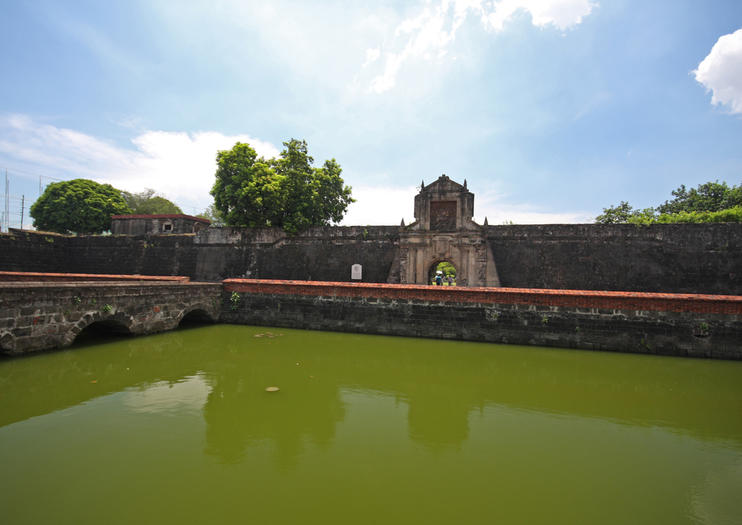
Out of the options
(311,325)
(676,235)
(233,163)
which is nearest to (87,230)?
(233,163)

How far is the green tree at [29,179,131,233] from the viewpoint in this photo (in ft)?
69.5

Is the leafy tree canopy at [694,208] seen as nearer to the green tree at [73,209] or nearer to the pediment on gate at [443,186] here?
the pediment on gate at [443,186]

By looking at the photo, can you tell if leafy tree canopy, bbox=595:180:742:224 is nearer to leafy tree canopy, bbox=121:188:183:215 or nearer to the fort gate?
the fort gate

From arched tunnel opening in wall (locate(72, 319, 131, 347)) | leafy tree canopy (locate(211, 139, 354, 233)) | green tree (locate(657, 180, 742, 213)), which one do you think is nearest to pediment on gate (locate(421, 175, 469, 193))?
leafy tree canopy (locate(211, 139, 354, 233))

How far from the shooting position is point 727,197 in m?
21.4

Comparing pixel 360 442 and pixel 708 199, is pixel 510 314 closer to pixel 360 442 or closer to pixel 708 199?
pixel 360 442

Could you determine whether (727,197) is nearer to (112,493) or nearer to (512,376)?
(512,376)

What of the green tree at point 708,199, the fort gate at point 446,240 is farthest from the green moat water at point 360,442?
the green tree at point 708,199

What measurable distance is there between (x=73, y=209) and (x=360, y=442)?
25.9 metres

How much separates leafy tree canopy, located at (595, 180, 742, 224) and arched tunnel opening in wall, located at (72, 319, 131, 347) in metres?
20.0

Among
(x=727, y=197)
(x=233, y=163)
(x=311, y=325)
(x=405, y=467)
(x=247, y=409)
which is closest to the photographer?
(x=405, y=467)

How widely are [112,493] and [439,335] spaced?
21.3 feet

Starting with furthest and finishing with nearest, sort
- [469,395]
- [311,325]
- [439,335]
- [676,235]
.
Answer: [676,235] → [311,325] → [439,335] → [469,395]

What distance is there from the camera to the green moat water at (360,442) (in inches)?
85.9
